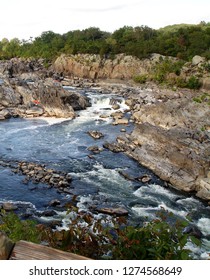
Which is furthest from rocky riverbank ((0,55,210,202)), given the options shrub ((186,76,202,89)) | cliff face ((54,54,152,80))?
shrub ((186,76,202,89))

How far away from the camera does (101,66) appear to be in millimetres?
60312

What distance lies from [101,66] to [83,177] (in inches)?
1673

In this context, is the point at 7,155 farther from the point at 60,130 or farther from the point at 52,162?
the point at 60,130

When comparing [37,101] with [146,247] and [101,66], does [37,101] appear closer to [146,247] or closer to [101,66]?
[101,66]

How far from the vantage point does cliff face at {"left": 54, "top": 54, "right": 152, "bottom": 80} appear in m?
57.7

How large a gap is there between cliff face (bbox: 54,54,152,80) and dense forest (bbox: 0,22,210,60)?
1696mm

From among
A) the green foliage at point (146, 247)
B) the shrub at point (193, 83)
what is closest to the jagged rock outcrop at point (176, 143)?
the shrub at point (193, 83)

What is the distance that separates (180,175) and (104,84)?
120ft

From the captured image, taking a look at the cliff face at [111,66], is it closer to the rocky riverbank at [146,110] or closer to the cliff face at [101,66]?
the cliff face at [101,66]

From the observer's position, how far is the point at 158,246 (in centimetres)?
372

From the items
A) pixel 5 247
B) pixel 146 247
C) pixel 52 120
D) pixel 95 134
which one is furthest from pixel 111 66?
pixel 5 247

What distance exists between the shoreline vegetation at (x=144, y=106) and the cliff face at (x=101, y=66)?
20 centimetres

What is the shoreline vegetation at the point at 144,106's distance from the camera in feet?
13.2

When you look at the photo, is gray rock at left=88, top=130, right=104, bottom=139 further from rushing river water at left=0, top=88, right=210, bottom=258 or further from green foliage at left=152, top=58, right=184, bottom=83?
green foliage at left=152, top=58, right=184, bottom=83
